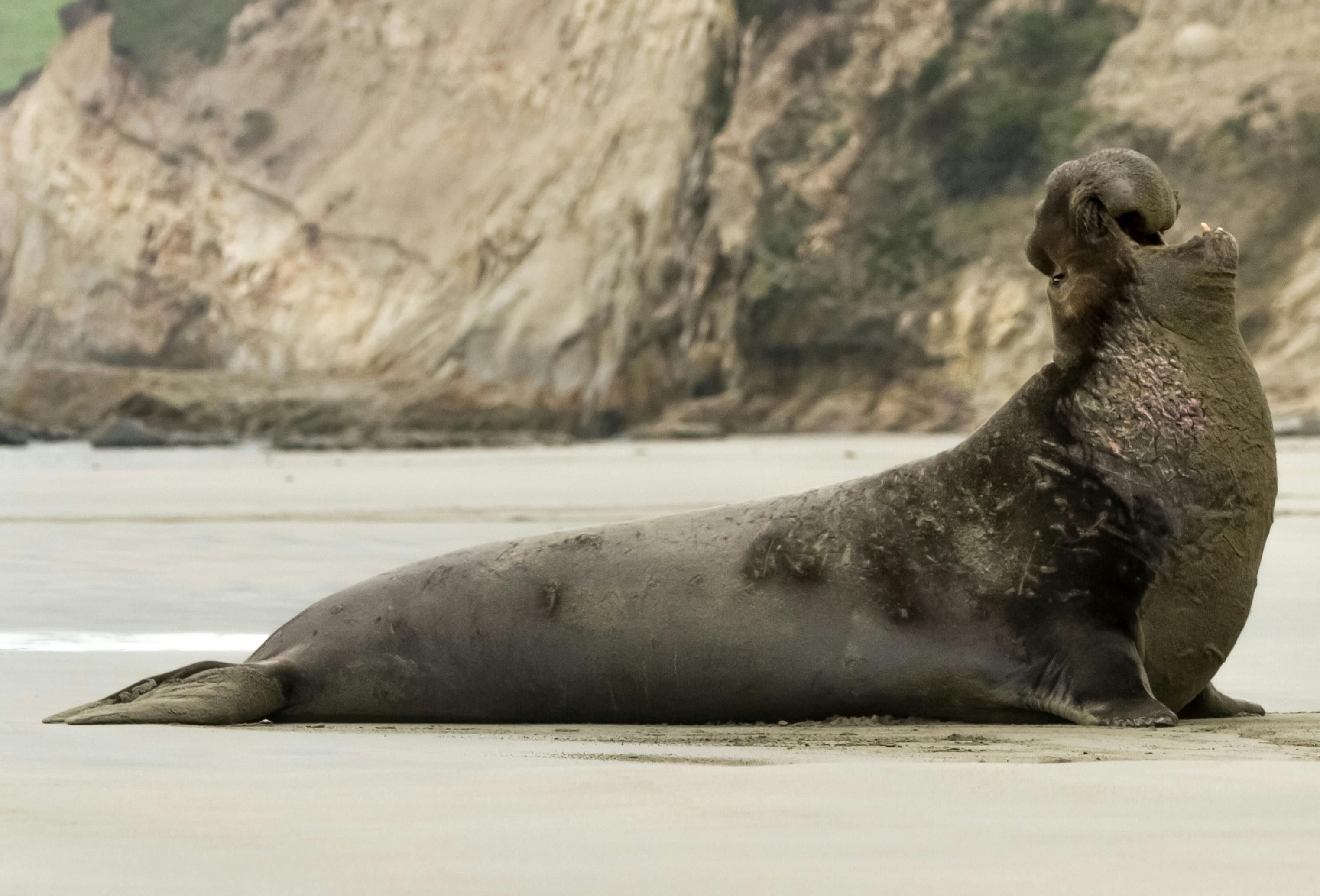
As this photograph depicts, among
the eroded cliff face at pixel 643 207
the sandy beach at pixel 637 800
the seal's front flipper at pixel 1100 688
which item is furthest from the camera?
the eroded cliff face at pixel 643 207

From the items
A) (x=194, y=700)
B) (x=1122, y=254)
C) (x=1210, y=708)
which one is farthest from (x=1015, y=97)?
(x=194, y=700)

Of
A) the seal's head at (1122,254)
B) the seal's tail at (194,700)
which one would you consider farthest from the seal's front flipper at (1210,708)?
the seal's tail at (194,700)

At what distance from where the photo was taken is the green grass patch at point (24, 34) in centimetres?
7631

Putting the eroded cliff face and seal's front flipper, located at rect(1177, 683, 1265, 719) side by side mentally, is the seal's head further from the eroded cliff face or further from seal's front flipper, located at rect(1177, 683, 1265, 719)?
the eroded cliff face

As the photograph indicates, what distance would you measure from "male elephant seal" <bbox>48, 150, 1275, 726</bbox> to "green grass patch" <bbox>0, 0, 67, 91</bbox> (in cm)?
7382

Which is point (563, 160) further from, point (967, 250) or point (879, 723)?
point (879, 723)

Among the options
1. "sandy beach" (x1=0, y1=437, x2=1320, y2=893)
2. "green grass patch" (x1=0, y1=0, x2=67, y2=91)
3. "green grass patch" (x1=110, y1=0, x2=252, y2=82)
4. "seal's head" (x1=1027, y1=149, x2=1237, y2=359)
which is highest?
"green grass patch" (x1=0, y1=0, x2=67, y2=91)

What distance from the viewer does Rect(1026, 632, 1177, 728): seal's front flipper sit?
13.3 feet

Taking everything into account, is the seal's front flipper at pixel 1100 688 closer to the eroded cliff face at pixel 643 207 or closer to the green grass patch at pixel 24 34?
the eroded cliff face at pixel 643 207

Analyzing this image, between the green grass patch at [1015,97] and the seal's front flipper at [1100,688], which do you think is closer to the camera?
the seal's front flipper at [1100,688]

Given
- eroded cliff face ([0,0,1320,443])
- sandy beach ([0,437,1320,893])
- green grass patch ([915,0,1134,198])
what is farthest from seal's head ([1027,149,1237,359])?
green grass patch ([915,0,1134,198])

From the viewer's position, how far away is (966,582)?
4.36 m

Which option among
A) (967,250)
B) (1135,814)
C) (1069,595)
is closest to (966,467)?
(1069,595)

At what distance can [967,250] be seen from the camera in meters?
39.9
